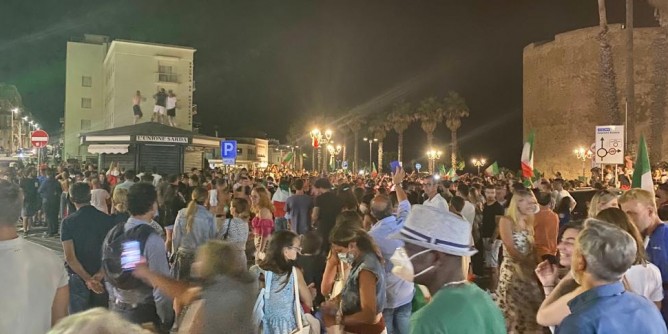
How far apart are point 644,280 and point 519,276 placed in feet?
6.72

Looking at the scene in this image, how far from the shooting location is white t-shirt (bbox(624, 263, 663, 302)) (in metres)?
4.11

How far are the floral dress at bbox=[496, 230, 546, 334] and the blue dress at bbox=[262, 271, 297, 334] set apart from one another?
2.51 m

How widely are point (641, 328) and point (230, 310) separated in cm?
208

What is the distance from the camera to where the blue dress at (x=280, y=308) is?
467 cm

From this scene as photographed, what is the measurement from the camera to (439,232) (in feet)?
9.40

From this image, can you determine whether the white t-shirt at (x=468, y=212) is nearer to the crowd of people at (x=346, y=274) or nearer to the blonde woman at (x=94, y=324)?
the crowd of people at (x=346, y=274)

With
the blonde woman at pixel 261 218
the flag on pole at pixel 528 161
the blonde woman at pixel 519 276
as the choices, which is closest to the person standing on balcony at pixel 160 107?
the flag on pole at pixel 528 161

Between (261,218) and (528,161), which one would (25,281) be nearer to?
(261,218)

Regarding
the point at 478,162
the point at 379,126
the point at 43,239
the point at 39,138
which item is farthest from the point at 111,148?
the point at 478,162

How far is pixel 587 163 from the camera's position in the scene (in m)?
49.9

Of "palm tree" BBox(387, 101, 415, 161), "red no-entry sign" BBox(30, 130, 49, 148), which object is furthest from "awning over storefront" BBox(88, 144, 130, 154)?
"palm tree" BBox(387, 101, 415, 161)

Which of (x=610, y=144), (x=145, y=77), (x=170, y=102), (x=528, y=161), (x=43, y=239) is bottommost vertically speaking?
(x=43, y=239)

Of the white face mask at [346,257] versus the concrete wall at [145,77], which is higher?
the concrete wall at [145,77]

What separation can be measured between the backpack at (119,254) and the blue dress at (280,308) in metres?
1.03
